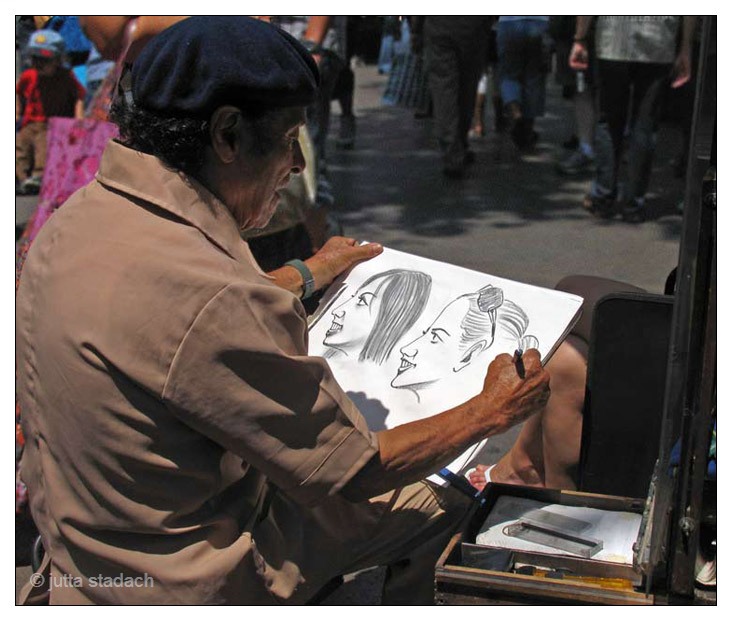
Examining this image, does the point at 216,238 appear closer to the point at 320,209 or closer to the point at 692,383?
the point at 692,383

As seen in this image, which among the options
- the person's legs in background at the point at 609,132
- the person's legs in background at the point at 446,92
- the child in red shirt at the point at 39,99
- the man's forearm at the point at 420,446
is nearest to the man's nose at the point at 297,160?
the man's forearm at the point at 420,446

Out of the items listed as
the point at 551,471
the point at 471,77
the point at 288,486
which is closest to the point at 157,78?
the point at 288,486

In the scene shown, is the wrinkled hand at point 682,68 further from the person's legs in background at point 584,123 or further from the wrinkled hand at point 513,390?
the wrinkled hand at point 513,390

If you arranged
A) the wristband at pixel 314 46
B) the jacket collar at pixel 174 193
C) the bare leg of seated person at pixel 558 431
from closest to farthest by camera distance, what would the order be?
the jacket collar at pixel 174 193 < the bare leg of seated person at pixel 558 431 < the wristband at pixel 314 46

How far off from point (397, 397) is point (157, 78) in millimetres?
825

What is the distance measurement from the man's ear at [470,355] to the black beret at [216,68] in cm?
72

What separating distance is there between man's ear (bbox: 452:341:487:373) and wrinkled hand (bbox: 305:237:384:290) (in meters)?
0.36

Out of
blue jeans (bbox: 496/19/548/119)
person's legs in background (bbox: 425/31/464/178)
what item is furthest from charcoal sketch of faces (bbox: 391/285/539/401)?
blue jeans (bbox: 496/19/548/119)

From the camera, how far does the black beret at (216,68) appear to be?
58.3 inches

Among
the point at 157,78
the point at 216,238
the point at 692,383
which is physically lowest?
the point at 692,383

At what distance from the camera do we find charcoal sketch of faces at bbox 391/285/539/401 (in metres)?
2.06

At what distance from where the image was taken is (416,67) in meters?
8.77

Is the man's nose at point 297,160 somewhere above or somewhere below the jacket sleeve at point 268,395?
above

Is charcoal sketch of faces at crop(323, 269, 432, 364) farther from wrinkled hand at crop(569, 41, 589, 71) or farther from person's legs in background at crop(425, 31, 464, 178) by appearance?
person's legs in background at crop(425, 31, 464, 178)
